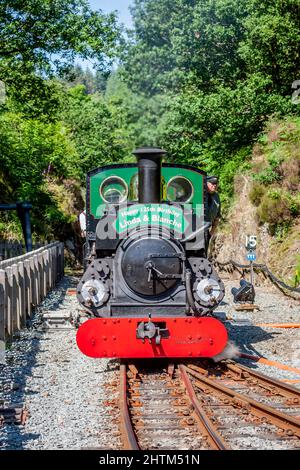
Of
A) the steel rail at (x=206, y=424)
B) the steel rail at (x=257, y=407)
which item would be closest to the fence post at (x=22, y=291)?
the steel rail at (x=257, y=407)

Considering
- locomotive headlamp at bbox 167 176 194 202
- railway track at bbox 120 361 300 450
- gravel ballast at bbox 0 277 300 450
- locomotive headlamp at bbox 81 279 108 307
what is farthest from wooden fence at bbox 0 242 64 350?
locomotive headlamp at bbox 167 176 194 202

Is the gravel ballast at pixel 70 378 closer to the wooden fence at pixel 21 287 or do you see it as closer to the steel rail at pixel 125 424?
the steel rail at pixel 125 424

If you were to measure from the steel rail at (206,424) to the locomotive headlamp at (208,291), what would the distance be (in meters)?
1.23

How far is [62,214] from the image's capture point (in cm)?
2705

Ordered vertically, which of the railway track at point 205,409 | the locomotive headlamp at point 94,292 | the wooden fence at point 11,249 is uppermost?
the wooden fence at point 11,249

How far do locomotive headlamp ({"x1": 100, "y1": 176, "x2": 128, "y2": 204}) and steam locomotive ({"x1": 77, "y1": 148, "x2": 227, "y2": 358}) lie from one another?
0.71 meters

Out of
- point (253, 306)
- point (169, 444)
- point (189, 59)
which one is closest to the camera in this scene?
point (169, 444)

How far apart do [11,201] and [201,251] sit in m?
16.4

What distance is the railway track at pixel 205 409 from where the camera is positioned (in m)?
5.89

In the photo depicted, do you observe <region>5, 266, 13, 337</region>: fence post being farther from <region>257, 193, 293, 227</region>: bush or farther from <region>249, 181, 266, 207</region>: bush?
<region>249, 181, 266, 207</region>: bush

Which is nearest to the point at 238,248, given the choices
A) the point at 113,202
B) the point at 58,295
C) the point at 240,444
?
the point at 58,295

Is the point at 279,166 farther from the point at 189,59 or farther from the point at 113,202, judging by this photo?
the point at 113,202

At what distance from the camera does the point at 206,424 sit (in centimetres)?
614

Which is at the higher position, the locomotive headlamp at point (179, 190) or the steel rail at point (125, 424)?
the locomotive headlamp at point (179, 190)
